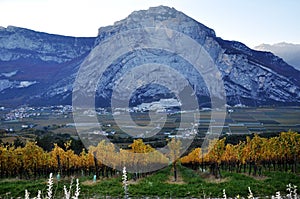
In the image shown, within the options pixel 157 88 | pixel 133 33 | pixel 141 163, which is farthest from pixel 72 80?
pixel 141 163

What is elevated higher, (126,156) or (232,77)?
(232,77)

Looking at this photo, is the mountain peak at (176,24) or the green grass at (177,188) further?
the mountain peak at (176,24)

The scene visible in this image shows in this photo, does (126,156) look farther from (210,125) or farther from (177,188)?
(210,125)

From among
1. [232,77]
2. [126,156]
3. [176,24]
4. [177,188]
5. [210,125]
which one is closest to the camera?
[177,188]

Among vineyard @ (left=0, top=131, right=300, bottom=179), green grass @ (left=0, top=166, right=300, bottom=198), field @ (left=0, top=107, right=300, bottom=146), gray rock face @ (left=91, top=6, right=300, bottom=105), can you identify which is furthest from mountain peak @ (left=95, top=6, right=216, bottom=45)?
green grass @ (left=0, top=166, right=300, bottom=198)

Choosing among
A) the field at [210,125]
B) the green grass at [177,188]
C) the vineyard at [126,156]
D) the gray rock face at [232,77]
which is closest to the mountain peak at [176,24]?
the gray rock face at [232,77]

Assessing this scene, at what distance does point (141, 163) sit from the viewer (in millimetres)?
32812

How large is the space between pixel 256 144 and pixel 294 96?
144 m

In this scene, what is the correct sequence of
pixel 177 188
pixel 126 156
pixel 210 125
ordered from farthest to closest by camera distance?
pixel 210 125
pixel 126 156
pixel 177 188

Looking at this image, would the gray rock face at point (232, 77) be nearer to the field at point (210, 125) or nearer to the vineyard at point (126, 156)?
A: the field at point (210, 125)

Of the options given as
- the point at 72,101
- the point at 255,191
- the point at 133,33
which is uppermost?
the point at 133,33

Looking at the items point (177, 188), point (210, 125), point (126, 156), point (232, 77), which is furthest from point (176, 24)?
point (177, 188)

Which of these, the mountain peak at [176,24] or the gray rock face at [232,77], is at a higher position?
the mountain peak at [176,24]

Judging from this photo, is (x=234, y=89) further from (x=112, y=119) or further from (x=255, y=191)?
(x=255, y=191)
